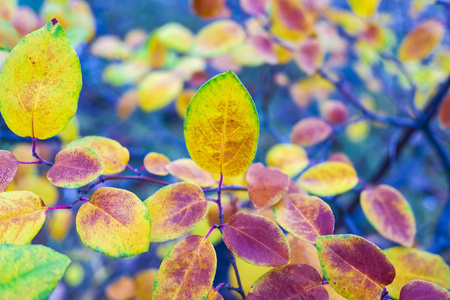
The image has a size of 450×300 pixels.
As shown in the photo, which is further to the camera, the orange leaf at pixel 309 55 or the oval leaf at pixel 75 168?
the orange leaf at pixel 309 55

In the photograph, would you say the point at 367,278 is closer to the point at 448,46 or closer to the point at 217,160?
the point at 217,160

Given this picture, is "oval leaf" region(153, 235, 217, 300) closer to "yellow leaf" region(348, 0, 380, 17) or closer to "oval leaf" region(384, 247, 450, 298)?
"oval leaf" region(384, 247, 450, 298)

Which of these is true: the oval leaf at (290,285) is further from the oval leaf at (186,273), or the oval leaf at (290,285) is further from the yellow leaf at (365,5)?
the yellow leaf at (365,5)

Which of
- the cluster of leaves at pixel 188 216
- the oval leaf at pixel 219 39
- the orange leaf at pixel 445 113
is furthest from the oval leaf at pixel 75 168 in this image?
the orange leaf at pixel 445 113

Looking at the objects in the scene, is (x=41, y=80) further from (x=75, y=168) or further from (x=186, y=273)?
(x=186, y=273)

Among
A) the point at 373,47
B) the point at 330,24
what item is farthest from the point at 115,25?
the point at 373,47

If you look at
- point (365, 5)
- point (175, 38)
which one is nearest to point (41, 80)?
point (175, 38)

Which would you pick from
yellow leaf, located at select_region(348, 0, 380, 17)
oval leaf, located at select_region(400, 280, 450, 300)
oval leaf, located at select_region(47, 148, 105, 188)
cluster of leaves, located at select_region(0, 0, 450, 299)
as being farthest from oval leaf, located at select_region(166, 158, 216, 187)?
yellow leaf, located at select_region(348, 0, 380, 17)
